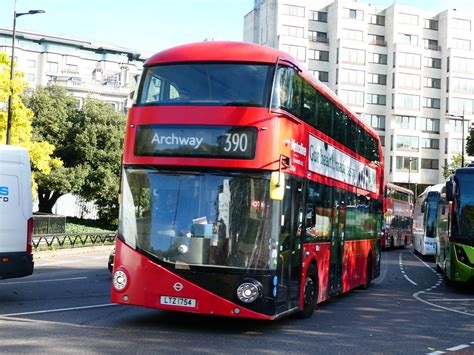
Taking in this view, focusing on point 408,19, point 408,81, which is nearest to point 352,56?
point 408,81

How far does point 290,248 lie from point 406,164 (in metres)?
79.7

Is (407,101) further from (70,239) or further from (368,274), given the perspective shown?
(368,274)

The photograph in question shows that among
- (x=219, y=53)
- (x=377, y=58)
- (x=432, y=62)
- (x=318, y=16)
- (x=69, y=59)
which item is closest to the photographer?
(x=219, y=53)

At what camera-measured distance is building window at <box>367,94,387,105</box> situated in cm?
8875

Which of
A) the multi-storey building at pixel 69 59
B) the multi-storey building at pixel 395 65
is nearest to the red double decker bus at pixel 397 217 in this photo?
the multi-storey building at pixel 395 65

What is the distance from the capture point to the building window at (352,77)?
284 feet

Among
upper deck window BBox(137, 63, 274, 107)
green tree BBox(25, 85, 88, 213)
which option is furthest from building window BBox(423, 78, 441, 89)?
upper deck window BBox(137, 63, 274, 107)

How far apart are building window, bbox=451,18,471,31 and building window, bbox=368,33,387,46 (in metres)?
9.03

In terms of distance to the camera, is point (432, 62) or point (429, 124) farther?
point (432, 62)

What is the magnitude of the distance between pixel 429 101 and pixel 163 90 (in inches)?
3334

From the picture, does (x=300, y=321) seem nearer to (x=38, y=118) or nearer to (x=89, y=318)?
(x=89, y=318)

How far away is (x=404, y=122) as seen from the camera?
88.7 meters

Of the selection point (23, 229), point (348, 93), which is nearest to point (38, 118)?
point (23, 229)

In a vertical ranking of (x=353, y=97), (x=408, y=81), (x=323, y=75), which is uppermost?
(x=323, y=75)
